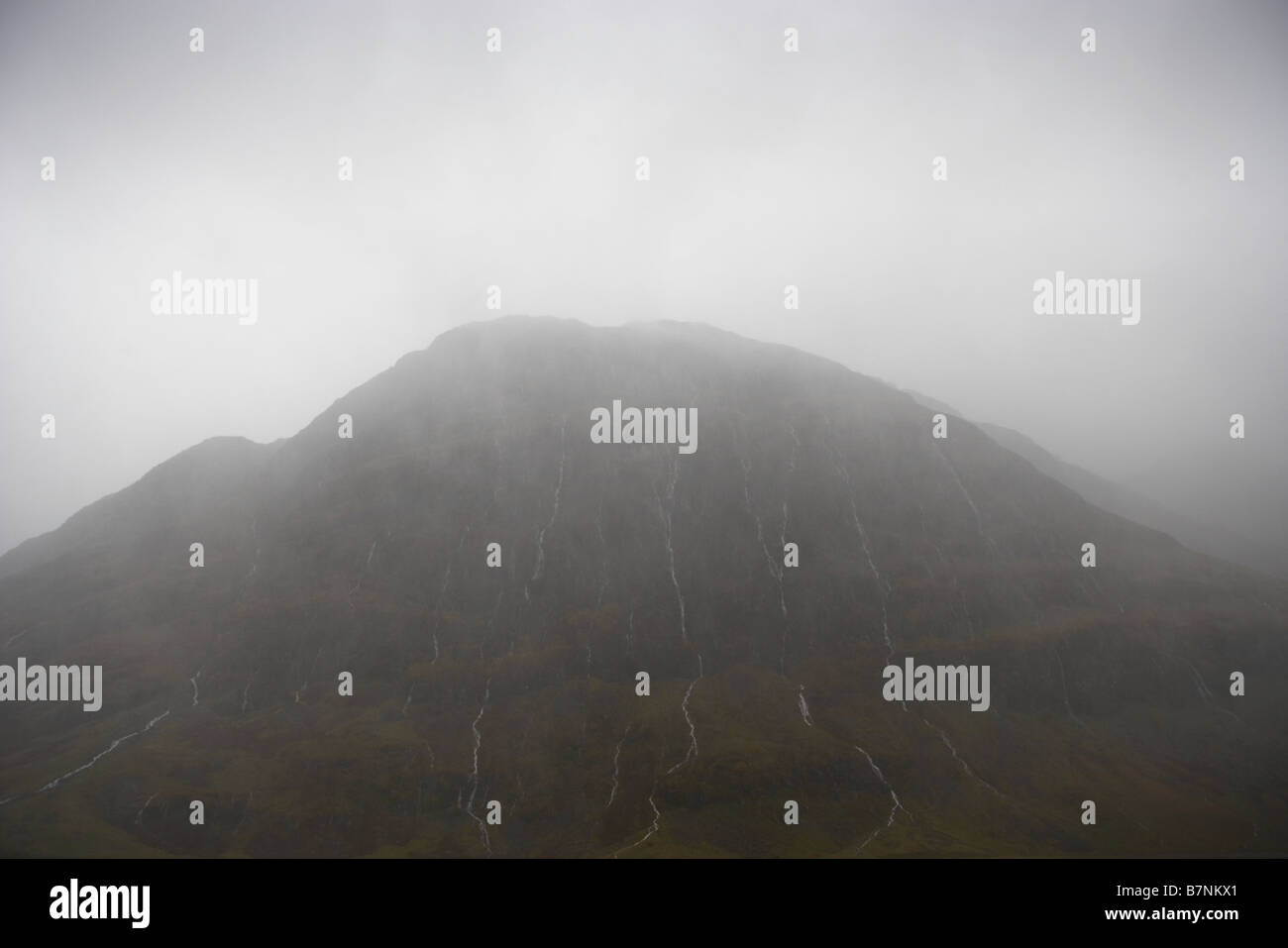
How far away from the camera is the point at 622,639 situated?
113 metres

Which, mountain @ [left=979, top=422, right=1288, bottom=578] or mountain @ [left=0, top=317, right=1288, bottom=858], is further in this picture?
mountain @ [left=979, top=422, right=1288, bottom=578]

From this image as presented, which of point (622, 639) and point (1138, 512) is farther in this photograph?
point (1138, 512)

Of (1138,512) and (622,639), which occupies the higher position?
(1138,512)

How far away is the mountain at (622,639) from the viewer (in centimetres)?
8538

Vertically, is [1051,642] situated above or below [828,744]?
above

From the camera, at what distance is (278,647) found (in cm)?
10931

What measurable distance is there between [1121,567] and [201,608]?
161m

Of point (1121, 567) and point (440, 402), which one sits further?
point (440, 402)

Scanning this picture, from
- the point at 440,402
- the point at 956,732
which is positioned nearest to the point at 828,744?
the point at 956,732

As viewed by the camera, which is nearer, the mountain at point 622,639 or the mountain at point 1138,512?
the mountain at point 622,639

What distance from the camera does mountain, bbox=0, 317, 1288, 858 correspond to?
85375 millimetres
